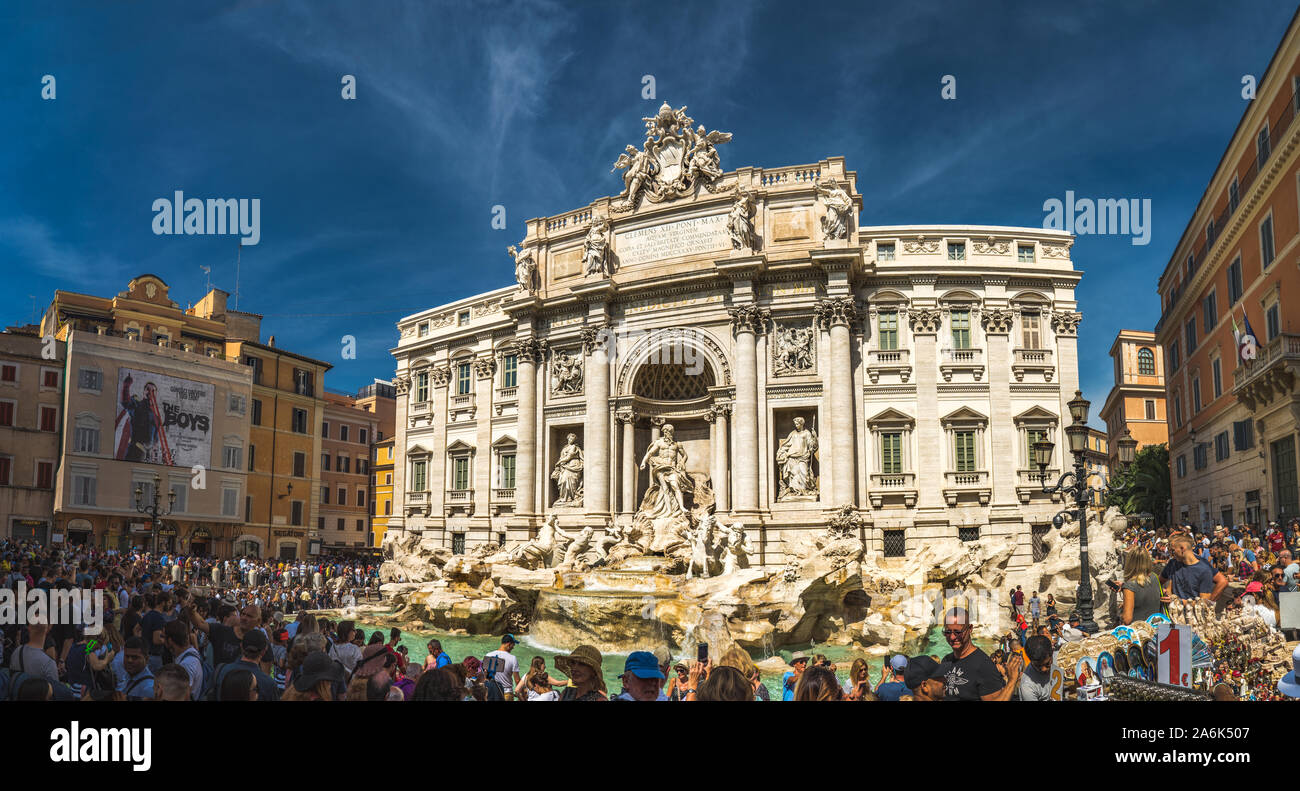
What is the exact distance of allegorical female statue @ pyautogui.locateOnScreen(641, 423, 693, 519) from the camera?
30625mm

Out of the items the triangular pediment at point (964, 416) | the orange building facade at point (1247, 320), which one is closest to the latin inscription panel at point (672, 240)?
the triangular pediment at point (964, 416)

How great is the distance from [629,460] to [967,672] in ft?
86.9

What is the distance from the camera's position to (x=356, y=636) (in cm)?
1004

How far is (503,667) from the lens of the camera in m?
10.6

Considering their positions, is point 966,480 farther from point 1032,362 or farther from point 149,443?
point 149,443

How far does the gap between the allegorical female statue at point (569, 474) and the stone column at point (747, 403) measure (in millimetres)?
7175

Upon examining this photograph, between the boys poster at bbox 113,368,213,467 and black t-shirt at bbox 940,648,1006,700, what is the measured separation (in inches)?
1768

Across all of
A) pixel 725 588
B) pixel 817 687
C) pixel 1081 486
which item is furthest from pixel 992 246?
pixel 817 687

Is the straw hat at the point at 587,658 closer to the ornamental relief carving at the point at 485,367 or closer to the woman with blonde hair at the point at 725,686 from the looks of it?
the woman with blonde hair at the point at 725,686

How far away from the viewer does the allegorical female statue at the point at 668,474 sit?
100 ft
